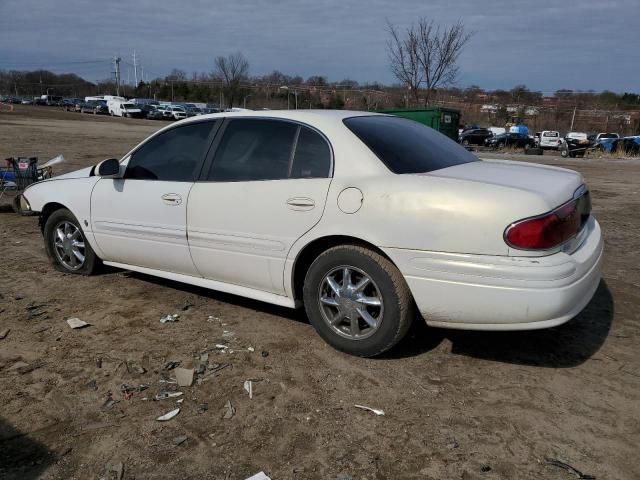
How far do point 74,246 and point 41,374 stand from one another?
210 centimetres

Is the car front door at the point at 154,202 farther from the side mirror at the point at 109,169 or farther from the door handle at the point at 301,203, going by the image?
the door handle at the point at 301,203

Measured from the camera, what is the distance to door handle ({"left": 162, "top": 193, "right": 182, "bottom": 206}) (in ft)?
13.6

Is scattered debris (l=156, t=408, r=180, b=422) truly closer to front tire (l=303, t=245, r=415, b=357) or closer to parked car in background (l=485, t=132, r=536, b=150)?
front tire (l=303, t=245, r=415, b=357)

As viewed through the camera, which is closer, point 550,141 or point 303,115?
point 303,115

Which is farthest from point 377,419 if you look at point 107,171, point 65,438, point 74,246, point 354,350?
point 74,246

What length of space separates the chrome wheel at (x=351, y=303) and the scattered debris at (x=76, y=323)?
6.11 ft

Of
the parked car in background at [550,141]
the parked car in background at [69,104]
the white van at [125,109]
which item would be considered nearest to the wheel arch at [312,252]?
the parked car in background at [550,141]

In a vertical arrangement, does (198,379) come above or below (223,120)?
below

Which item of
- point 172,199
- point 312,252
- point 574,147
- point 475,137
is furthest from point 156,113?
point 312,252

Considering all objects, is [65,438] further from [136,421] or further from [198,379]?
[198,379]

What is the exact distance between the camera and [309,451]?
261cm

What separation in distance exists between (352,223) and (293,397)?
43.4 inches

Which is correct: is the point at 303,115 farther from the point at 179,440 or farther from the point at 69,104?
the point at 69,104

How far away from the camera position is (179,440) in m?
2.69
